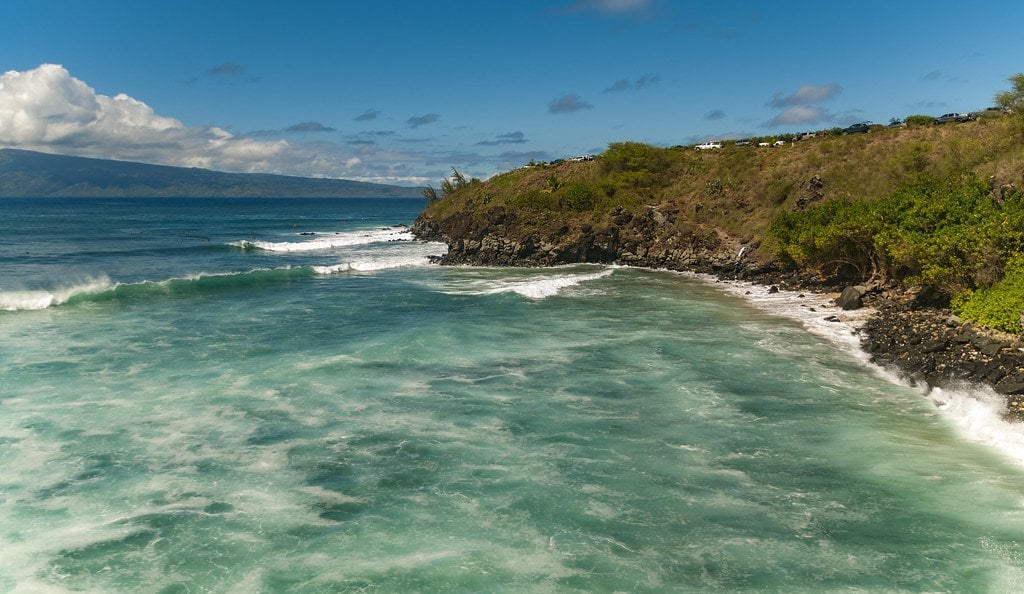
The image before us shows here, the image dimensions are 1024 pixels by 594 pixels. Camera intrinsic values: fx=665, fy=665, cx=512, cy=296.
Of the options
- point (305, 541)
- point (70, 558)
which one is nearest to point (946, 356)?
point (305, 541)

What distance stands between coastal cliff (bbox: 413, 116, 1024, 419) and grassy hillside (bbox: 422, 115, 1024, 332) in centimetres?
18

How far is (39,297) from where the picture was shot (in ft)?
134

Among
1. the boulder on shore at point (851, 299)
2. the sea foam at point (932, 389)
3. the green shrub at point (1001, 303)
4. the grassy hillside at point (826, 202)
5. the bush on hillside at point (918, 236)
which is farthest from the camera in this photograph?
the boulder on shore at point (851, 299)

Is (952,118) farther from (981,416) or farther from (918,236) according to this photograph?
(981,416)

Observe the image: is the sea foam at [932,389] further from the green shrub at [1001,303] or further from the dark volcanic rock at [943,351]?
the green shrub at [1001,303]

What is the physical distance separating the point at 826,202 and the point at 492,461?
39.3 meters

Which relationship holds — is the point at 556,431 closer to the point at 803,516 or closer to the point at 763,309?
the point at 803,516

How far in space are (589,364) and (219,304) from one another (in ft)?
84.6

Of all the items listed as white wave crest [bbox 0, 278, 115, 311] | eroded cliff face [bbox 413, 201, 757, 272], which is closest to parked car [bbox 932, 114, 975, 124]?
eroded cliff face [bbox 413, 201, 757, 272]

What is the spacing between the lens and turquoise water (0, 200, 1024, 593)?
12578 mm

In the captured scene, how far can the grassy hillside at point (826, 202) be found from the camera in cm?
2925

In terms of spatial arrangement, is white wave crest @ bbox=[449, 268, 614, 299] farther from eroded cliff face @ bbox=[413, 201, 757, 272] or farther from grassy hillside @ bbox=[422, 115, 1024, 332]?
grassy hillside @ bbox=[422, 115, 1024, 332]

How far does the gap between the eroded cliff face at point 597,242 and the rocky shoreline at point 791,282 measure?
0.30 ft

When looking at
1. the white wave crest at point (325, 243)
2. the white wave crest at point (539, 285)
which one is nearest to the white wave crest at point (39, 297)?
the white wave crest at point (539, 285)
